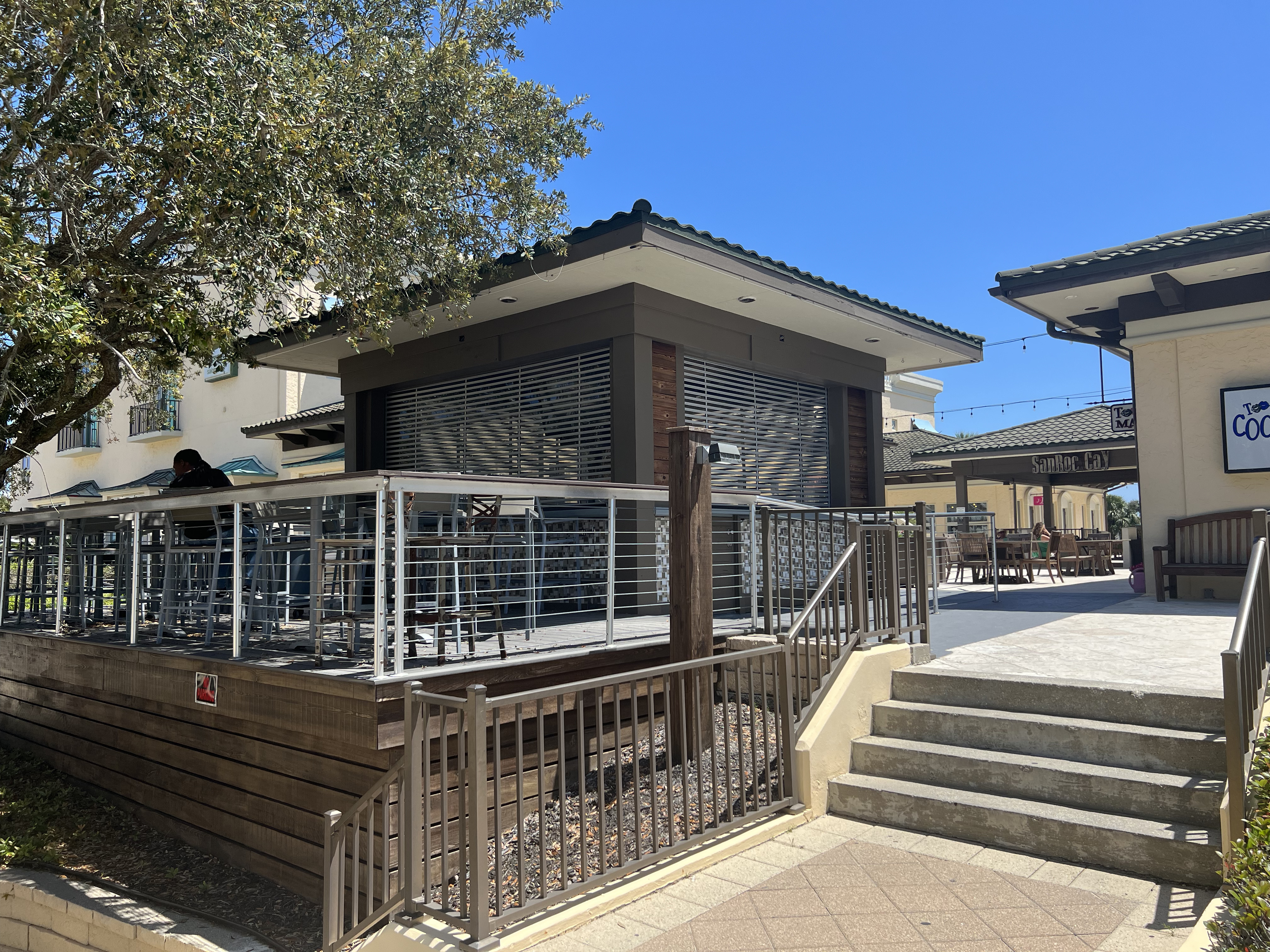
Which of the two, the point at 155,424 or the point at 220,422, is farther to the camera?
the point at 220,422

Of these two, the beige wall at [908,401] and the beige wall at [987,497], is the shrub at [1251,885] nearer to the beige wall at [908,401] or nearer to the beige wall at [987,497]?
the beige wall at [987,497]

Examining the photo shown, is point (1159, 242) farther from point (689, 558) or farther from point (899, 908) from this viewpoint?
point (899, 908)

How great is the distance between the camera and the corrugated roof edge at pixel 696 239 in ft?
21.6

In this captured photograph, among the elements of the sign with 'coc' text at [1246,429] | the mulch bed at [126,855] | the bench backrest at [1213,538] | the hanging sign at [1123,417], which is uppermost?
the hanging sign at [1123,417]

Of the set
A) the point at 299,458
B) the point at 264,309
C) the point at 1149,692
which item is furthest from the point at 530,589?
the point at 299,458

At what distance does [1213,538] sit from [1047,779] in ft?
19.7

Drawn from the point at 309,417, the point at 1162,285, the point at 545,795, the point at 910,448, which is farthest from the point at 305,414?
the point at 910,448

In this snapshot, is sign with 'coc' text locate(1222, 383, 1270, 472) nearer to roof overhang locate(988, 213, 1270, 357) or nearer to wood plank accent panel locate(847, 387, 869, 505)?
roof overhang locate(988, 213, 1270, 357)

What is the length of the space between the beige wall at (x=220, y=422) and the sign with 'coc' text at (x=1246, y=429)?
43.7 feet

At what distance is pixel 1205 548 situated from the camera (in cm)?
885

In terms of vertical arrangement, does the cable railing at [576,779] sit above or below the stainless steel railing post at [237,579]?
below

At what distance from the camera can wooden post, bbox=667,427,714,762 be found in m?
5.12

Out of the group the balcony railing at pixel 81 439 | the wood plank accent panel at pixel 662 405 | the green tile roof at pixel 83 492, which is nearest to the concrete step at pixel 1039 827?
the wood plank accent panel at pixel 662 405

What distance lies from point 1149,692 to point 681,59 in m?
Answer: 9.52
